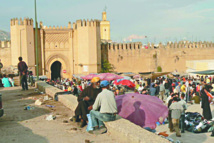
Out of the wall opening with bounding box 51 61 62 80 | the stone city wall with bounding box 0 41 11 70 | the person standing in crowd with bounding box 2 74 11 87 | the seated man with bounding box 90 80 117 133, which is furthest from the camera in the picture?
the wall opening with bounding box 51 61 62 80

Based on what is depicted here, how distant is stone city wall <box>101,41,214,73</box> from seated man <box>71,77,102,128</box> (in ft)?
98.7

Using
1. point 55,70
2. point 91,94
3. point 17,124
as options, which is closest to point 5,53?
point 55,70

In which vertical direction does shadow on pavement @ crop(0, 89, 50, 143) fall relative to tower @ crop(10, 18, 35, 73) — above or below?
below

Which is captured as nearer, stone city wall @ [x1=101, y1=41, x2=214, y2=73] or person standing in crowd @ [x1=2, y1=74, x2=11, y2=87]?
person standing in crowd @ [x1=2, y1=74, x2=11, y2=87]

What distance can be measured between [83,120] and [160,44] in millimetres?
33551

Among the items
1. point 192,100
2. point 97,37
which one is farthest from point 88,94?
point 97,37

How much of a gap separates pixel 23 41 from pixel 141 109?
87.5 ft

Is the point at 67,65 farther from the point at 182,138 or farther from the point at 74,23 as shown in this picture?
the point at 182,138

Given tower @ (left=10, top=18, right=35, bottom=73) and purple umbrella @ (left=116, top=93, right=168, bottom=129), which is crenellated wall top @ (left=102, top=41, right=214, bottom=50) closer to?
tower @ (left=10, top=18, right=35, bottom=73)

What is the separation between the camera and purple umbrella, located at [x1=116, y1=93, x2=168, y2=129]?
21.0 ft

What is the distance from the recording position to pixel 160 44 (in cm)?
3778

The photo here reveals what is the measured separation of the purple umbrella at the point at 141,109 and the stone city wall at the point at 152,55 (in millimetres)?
29004

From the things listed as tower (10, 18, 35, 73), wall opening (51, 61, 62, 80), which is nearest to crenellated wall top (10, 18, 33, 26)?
tower (10, 18, 35, 73)

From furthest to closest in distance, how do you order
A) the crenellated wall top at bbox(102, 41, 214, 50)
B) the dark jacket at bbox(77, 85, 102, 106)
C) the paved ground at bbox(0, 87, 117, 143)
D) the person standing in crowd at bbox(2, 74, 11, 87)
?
the crenellated wall top at bbox(102, 41, 214, 50) → the person standing in crowd at bbox(2, 74, 11, 87) → the dark jacket at bbox(77, 85, 102, 106) → the paved ground at bbox(0, 87, 117, 143)
